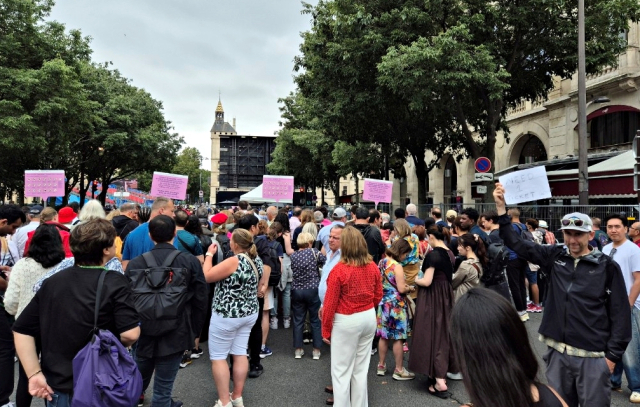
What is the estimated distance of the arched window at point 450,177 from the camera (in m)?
33.1

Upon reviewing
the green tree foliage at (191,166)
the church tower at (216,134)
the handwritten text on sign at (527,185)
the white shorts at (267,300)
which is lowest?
the white shorts at (267,300)

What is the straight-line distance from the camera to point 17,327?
102 inches

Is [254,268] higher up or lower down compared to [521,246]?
lower down

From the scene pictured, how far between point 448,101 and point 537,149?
13.5m

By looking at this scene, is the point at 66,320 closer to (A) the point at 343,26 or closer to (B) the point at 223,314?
(B) the point at 223,314

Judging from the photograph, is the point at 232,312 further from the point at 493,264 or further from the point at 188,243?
the point at 493,264

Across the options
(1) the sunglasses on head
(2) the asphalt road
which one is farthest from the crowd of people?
(2) the asphalt road

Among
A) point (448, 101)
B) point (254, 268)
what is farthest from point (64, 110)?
point (254, 268)

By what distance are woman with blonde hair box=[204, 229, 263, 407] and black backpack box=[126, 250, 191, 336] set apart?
26.4 inches

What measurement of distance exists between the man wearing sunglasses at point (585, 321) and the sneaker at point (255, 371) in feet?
11.0

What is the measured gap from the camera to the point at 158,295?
10.9 ft

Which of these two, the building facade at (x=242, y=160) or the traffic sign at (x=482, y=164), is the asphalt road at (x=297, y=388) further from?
the building facade at (x=242, y=160)

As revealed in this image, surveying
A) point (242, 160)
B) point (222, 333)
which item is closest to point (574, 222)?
point (222, 333)

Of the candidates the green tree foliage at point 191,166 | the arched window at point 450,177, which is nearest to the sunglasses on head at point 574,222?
the arched window at point 450,177
